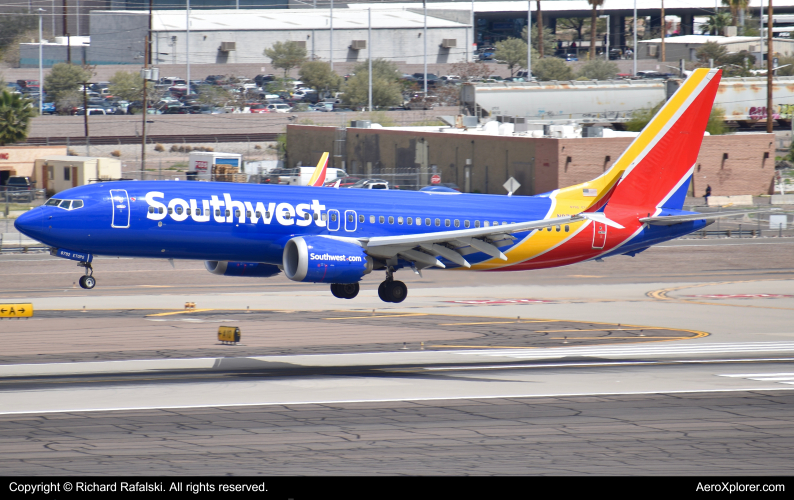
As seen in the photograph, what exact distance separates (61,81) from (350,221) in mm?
128337

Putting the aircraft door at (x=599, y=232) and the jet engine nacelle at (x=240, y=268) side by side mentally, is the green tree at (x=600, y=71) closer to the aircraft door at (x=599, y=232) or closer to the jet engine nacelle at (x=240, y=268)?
the aircraft door at (x=599, y=232)

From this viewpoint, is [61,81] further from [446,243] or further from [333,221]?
[446,243]

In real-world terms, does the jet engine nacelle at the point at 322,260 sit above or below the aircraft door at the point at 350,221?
below

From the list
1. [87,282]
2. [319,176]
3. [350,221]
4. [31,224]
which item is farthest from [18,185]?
[350,221]

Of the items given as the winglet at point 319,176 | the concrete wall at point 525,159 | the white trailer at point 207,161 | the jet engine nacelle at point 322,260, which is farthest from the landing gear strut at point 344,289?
the white trailer at point 207,161

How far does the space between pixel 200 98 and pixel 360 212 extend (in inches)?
4717

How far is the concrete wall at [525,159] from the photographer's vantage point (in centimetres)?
9600

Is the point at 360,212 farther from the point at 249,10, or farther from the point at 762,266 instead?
the point at 249,10

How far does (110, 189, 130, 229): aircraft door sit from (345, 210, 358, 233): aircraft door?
8721 millimetres

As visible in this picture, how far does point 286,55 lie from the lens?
177 m

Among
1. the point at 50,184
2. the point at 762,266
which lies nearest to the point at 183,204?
the point at 762,266

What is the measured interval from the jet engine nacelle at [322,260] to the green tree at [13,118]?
78.3 m

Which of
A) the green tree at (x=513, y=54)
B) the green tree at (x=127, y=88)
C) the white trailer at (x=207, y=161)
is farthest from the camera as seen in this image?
the green tree at (x=513, y=54)

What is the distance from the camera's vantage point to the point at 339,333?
4819cm
